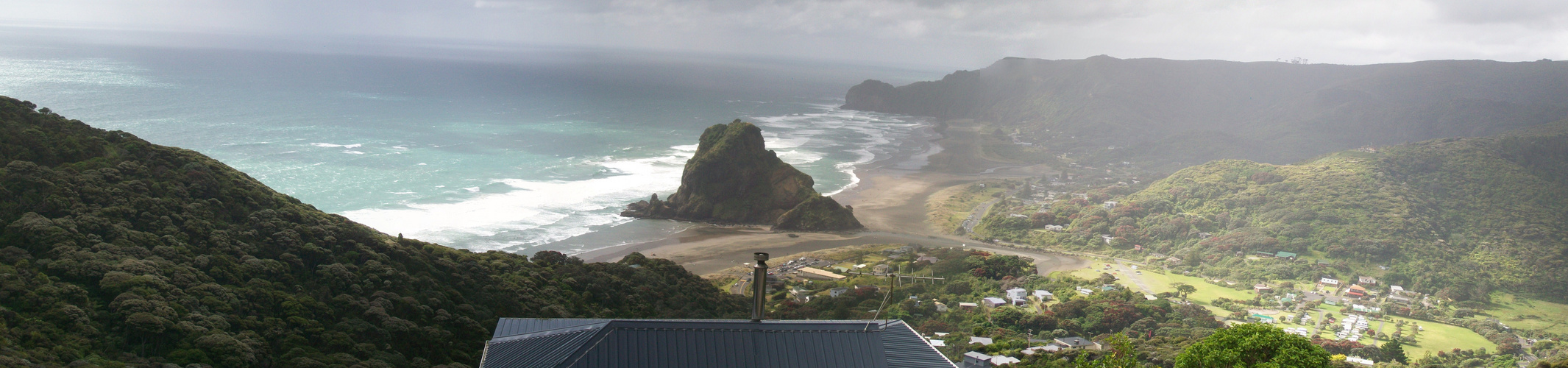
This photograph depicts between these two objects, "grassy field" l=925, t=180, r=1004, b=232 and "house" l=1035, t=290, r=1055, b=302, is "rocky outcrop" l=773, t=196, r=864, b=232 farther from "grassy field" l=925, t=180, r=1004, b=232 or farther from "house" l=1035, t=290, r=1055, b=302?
"house" l=1035, t=290, r=1055, b=302

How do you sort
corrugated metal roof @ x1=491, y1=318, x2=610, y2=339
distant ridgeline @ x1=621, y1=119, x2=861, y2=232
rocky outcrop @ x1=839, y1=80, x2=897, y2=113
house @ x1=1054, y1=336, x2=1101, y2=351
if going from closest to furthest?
corrugated metal roof @ x1=491, y1=318, x2=610, y2=339, house @ x1=1054, y1=336, x2=1101, y2=351, distant ridgeline @ x1=621, y1=119, x2=861, y2=232, rocky outcrop @ x1=839, y1=80, x2=897, y2=113

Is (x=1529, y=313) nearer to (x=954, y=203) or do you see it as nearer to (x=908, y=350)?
(x=954, y=203)

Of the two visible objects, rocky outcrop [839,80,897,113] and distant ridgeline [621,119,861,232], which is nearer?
distant ridgeline [621,119,861,232]

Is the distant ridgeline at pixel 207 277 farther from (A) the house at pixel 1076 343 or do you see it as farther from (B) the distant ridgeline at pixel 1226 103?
(B) the distant ridgeline at pixel 1226 103

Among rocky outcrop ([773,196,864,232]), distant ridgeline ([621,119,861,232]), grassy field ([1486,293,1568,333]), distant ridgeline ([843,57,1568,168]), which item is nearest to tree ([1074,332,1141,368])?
grassy field ([1486,293,1568,333])

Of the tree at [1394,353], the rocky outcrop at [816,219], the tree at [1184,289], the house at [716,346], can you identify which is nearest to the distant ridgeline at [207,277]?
the house at [716,346]

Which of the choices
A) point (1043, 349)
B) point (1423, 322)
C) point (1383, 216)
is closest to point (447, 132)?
point (1043, 349)

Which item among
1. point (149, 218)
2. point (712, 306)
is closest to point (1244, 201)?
point (712, 306)
